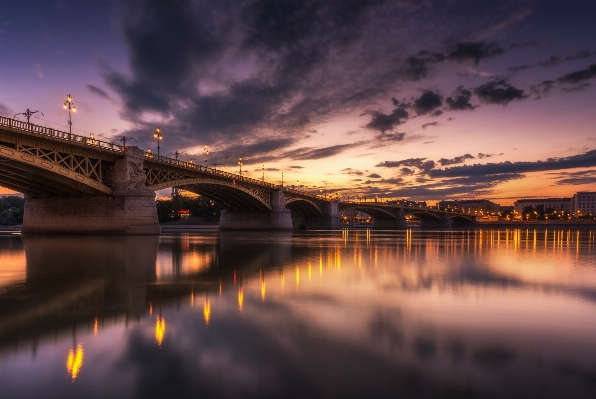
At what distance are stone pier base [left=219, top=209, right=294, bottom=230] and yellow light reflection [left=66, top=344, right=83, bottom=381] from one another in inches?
3028

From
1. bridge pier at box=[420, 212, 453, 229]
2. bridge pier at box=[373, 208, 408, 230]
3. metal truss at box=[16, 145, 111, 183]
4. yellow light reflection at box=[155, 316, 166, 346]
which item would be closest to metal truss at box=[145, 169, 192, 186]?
metal truss at box=[16, 145, 111, 183]

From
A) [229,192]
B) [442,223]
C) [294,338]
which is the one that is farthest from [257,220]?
[442,223]

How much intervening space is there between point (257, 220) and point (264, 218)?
1759 mm

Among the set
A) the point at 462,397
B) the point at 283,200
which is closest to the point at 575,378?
the point at 462,397

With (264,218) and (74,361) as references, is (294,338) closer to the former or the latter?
(74,361)

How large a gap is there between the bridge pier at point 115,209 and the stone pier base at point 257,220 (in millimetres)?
36809

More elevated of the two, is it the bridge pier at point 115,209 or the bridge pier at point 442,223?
the bridge pier at point 115,209

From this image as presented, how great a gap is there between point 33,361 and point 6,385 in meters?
0.84

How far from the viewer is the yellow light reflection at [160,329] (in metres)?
7.13

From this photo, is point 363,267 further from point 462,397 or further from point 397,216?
point 397,216

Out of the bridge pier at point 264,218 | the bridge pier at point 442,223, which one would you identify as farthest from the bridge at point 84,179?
the bridge pier at point 442,223

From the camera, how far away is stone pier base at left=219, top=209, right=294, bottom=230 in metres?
84.8

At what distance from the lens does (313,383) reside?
5.34 meters

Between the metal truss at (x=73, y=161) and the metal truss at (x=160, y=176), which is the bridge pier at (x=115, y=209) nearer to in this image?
the metal truss at (x=73, y=161)
